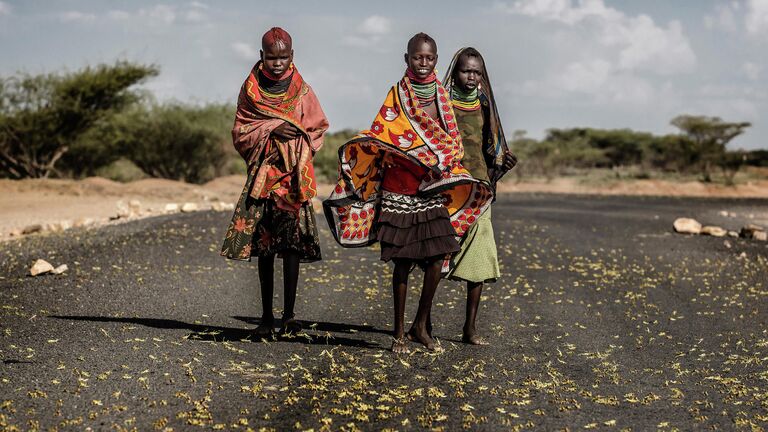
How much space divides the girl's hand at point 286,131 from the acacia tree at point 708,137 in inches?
1591

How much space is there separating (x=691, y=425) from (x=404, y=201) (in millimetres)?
2323

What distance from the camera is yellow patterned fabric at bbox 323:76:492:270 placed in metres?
5.82

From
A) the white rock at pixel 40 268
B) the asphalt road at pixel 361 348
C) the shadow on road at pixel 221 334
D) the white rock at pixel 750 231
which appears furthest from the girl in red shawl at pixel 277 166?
the white rock at pixel 750 231

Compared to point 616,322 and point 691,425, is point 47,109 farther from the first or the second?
point 691,425

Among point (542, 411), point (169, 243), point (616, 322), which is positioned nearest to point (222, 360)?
point (542, 411)

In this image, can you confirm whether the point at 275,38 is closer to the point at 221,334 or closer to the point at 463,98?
the point at 463,98

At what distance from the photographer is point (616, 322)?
764 centimetres

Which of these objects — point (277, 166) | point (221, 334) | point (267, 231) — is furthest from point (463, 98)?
point (221, 334)

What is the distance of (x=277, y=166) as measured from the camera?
624 centimetres

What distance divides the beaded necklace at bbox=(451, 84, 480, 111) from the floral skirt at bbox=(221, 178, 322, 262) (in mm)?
1301

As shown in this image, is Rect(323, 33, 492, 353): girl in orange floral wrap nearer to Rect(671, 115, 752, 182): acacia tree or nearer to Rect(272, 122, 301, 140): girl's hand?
Rect(272, 122, 301, 140): girl's hand

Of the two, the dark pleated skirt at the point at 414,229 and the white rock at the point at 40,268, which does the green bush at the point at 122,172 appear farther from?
the dark pleated skirt at the point at 414,229

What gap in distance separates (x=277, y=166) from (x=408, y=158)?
102 cm

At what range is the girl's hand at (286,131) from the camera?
611 centimetres
